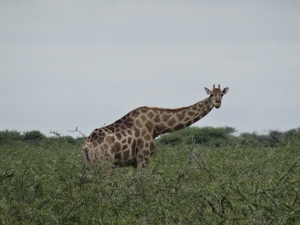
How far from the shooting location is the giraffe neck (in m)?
13.8

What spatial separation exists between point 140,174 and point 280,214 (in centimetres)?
A: 278

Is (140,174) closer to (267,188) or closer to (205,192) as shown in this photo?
(205,192)

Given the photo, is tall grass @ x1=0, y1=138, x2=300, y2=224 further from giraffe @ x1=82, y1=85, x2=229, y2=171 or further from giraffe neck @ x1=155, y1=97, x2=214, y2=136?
giraffe neck @ x1=155, y1=97, x2=214, y2=136

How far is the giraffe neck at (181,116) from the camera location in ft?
45.3

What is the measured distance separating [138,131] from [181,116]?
3.97 ft

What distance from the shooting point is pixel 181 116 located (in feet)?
46.3

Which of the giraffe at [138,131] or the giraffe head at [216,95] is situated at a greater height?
the giraffe head at [216,95]

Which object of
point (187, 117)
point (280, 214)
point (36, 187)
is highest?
point (187, 117)

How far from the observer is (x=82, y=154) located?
12031 mm

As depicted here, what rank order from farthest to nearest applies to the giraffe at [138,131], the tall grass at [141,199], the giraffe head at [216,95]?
the giraffe head at [216,95] → the giraffe at [138,131] → the tall grass at [141,199]

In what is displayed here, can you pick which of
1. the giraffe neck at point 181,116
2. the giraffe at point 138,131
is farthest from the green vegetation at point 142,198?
the giraffe neck at point 181,116

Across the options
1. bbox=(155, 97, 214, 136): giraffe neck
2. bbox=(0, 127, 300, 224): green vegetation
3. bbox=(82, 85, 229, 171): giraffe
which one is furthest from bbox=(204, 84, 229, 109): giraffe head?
bbox=(0, 127, 300, 224): green vegetation

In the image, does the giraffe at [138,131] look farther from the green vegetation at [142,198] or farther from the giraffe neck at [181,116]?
the green vegetation at [142,198]

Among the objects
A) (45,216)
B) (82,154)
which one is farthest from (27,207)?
(82,154)
